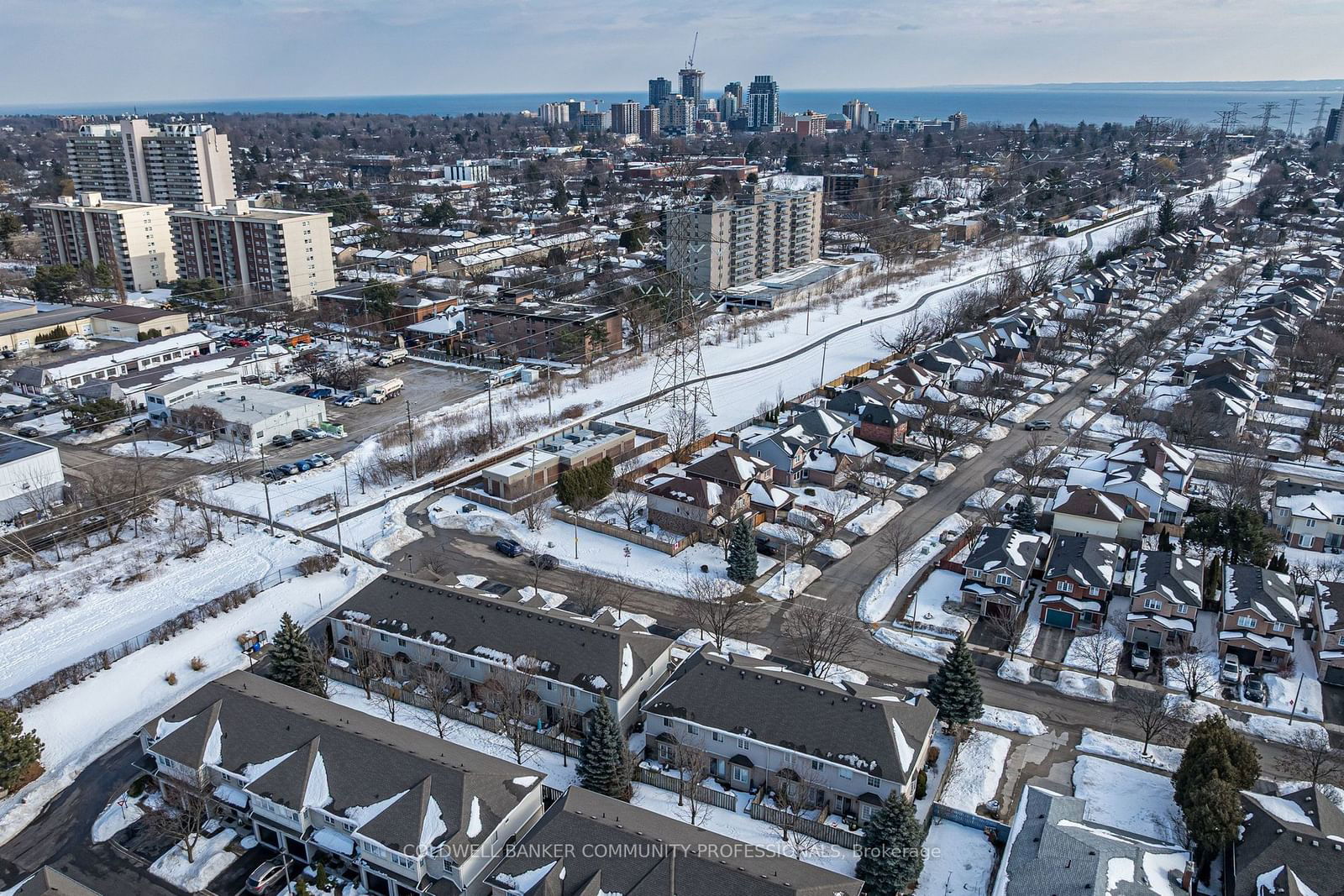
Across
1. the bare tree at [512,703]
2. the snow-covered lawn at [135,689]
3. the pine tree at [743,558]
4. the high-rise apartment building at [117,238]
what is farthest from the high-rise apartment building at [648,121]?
the bare tree at [512,703]

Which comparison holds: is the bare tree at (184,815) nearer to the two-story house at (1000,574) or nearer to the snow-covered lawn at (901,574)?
the snow-covered lawn at (901,574)

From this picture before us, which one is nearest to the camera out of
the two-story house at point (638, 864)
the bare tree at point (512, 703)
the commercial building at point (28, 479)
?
the two-story house at point (638, 864)

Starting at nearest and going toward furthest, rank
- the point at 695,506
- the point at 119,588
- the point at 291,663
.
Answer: the point at 291,663
the point at 119,588
the point at 695,506

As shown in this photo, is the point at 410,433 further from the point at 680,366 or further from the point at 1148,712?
the point at 1148,712

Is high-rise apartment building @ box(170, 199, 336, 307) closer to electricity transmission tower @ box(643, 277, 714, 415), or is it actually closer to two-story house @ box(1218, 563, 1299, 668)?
electricity transmission tower @ box(643, 277, 714, 415)

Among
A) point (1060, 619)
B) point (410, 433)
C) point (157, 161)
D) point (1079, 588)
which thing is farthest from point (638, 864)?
point (157, 161)
